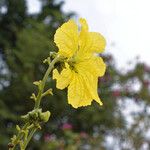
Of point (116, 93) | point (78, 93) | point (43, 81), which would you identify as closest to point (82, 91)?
point (78, 93)

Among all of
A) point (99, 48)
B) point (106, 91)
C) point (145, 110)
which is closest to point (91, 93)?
point (99, 48)

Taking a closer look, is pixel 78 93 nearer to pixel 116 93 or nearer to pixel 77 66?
pixel 77 66

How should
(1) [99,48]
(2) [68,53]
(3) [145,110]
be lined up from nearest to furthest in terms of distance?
(2) [68,53], (1) [99,48], (3) [145,110]

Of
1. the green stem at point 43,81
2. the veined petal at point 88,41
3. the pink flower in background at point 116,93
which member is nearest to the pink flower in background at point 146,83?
the pink flower in background at point 116,93

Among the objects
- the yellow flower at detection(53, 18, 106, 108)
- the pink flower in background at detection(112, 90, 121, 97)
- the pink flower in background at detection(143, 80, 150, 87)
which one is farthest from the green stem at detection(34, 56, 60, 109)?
the pink flower in background at detection(143, 80, 150, 87)

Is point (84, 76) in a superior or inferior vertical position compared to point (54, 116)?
inferior

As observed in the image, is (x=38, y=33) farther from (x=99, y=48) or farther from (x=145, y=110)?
(x=99, y=48)

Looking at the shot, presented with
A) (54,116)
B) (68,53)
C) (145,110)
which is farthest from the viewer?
(54,116)
